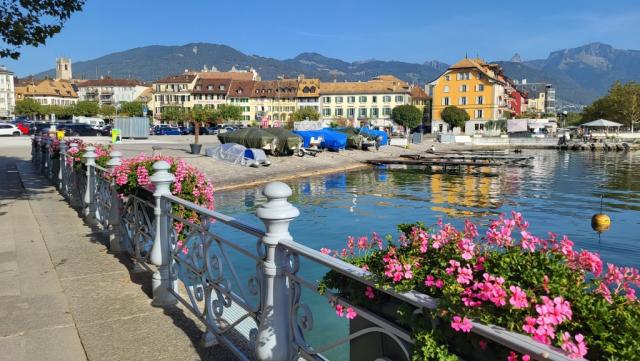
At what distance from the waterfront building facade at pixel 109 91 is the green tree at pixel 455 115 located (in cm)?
10697

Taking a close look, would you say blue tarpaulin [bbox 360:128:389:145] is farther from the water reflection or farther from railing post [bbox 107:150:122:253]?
railing post [bbox 107:150:122:253]

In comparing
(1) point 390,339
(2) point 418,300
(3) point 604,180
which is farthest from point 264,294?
(3) point 604,180

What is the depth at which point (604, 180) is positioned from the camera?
120 ft

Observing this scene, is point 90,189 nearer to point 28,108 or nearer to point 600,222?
point 600,222

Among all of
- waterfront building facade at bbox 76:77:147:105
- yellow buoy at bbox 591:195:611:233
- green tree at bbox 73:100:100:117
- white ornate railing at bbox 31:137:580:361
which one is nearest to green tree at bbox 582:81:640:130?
yellow buoy at bbox 591:195:611:233

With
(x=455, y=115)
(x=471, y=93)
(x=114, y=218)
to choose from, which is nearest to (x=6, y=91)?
(x=455, y=115)

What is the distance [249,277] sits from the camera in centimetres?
386

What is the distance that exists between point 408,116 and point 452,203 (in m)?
85.4

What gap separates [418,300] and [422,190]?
29076 millimetres

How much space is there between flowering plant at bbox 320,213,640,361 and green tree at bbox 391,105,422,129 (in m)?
109

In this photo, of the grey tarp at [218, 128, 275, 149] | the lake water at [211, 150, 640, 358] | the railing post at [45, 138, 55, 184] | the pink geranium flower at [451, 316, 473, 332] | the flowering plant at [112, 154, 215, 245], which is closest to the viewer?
the pink geranium flower at [451, 316, 473, 332]

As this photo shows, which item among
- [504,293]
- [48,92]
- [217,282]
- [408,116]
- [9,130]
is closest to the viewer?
[504,293]

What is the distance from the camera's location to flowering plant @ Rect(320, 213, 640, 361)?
1.87 metres

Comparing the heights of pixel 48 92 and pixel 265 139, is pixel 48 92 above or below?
above
